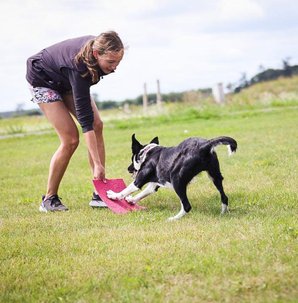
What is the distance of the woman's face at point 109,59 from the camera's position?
6086 mm

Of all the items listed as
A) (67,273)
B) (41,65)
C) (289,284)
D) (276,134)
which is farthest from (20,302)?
(276,134)

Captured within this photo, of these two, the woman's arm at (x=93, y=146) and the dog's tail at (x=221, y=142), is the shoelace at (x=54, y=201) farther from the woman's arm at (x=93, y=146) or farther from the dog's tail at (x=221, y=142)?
the dog's tail at (x=221, y=142)

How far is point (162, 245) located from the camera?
4.96 m

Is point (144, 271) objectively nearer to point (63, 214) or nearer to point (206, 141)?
point (206, 141)

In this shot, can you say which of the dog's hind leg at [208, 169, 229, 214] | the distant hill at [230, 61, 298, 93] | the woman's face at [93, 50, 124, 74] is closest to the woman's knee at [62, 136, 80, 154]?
the woman's face at [93, 50, 124, 74]

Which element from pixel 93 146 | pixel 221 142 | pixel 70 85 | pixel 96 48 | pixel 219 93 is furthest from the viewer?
pixel 219 93

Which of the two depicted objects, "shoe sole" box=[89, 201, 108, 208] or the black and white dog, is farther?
"shoe sole" box=[89, 201, 108, 208]

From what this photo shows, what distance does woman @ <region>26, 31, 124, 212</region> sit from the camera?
6.15 metres

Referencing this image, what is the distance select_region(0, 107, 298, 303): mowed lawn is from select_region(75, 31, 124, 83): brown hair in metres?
1.67

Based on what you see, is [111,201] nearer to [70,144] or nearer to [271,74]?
[70,144]

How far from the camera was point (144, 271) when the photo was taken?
431 centimetres

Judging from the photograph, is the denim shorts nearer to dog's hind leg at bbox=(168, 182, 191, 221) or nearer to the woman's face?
the woman's face

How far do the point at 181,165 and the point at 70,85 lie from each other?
1.78m

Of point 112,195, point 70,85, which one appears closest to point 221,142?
point 112,195
